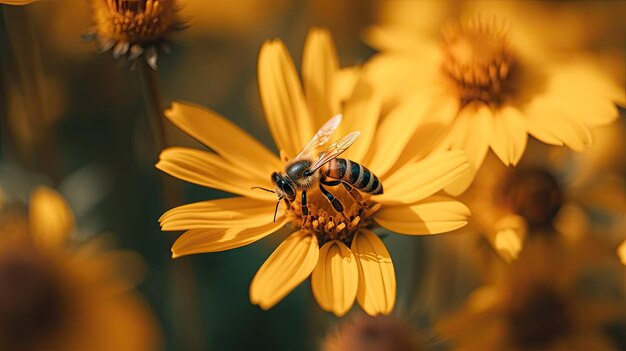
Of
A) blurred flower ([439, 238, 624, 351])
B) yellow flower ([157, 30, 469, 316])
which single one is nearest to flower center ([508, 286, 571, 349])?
blurred flower ([439, 238, 624, 351])

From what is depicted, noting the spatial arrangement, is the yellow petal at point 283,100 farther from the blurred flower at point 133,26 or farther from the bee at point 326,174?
the blurred flower at point 133,26

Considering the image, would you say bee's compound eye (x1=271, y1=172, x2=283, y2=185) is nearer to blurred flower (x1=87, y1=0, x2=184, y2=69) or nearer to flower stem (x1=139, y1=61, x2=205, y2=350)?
flower stem (x1=139, y1=61, x2=205, y2=350)

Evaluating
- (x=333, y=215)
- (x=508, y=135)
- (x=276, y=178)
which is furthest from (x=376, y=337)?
(x=508, y=135)

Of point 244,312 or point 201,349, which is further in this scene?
point 244,312

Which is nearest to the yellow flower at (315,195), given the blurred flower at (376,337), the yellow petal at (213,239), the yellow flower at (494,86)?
the yellow petal at (213,239)


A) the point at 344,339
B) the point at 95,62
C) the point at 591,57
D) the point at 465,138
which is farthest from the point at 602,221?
the point at 95,62

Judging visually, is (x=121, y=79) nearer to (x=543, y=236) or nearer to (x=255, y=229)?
(x=255, y=229)

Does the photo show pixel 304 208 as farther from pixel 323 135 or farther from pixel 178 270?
pixel 178 270
